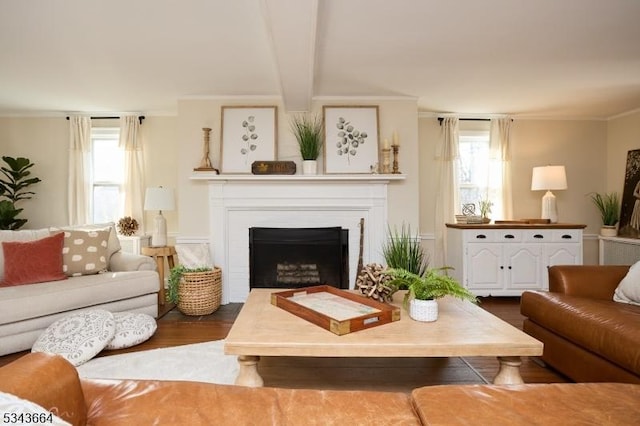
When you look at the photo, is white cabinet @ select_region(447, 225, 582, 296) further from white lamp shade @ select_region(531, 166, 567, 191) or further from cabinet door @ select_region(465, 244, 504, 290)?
white lamp shade @ select_region(531, 166, 567, 191)

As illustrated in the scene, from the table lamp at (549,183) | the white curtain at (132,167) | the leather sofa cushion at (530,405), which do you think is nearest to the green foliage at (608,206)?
the table lamp at (549,183)

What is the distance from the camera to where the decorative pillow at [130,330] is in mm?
2346

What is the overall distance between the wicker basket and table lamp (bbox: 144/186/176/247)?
64 cm

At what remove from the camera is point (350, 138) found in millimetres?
3590

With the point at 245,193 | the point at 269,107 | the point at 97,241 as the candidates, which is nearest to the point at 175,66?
the point at 269,107

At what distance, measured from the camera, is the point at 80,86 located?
3.29m

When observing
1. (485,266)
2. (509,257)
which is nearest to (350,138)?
(485,266)

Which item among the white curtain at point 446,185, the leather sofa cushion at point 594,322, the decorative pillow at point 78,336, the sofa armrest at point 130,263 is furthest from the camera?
the white curtain at point 446,185

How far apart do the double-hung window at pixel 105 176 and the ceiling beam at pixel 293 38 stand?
2664 mm

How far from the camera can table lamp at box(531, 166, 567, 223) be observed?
154 inches

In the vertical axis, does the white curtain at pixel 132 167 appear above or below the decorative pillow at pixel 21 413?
above

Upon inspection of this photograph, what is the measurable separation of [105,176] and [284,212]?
8.41 feet

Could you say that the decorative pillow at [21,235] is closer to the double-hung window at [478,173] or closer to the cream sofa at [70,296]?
the cream sofa at [70,296]

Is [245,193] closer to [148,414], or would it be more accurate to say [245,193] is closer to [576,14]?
[148,414]
